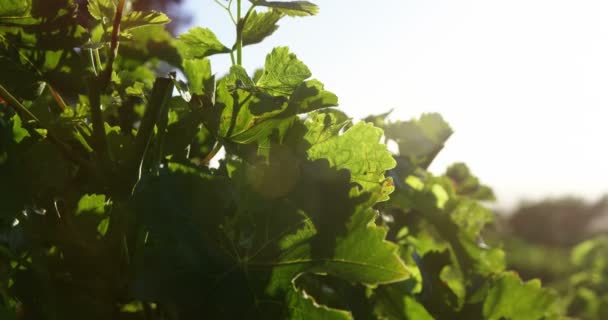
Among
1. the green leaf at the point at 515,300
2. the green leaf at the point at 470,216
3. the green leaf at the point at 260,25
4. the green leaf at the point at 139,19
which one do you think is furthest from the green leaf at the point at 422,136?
the green leaf at the point at 139,19

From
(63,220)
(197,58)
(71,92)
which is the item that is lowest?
(63,220)

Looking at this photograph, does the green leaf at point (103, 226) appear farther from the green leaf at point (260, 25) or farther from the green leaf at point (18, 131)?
the green leaf at point (260, 25)

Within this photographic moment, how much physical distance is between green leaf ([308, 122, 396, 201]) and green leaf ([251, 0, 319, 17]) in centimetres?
19

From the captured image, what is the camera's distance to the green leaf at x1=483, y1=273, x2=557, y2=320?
1320mm

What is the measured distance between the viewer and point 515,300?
1.33 metres

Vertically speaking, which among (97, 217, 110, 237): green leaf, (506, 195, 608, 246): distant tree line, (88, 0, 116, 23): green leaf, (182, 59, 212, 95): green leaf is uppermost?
(88, 0, 116, 23): green leaf

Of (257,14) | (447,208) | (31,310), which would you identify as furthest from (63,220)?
(447,208)

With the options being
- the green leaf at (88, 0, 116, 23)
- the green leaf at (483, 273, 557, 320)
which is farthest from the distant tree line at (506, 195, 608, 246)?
the green leaf at (88, 0, 116, 23)

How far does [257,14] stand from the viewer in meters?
0.98

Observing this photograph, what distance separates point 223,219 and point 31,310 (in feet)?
1.02

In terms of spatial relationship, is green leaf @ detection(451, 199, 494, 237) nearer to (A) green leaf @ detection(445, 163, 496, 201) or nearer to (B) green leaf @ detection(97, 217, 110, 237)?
(A) green leaf @ detection(445, 163, 496, 201)

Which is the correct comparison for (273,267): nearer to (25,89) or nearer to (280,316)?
(280,316)

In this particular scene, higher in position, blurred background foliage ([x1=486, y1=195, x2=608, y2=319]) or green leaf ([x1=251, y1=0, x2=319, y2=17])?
green leaf ([x1=251, y1=0, x2=319, y2=17])

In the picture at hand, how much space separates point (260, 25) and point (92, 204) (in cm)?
38
